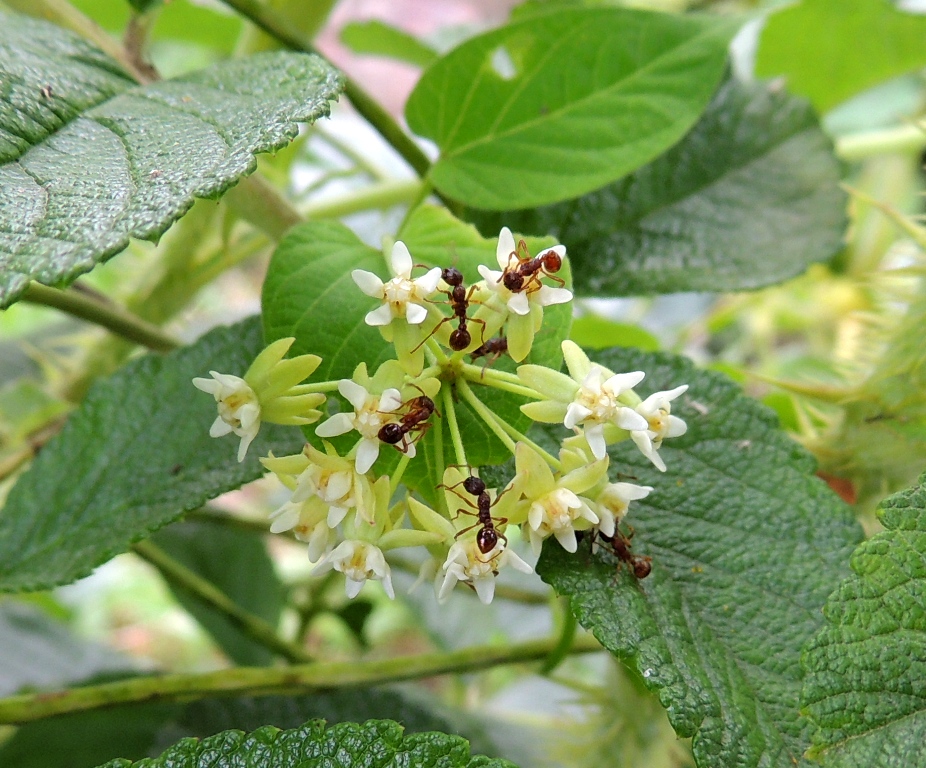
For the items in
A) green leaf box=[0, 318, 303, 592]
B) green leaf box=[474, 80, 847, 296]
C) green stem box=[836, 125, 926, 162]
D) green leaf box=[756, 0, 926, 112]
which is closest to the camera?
green leaf box=[0, 318, 303, 592]

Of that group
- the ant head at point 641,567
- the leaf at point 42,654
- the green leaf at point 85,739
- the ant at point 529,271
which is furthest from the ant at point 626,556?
the leaf at point 42,654

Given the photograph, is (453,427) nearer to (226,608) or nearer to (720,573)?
(720,573)

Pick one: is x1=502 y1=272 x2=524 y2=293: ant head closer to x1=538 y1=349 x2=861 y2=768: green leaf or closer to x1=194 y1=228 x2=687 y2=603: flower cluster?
x1=194 y1=228 x2=687 y2=603: flower cluster

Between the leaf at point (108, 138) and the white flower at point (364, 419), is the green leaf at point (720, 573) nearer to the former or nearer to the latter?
the white flower at point (364, 419)

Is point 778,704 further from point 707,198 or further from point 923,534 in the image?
point 707,198

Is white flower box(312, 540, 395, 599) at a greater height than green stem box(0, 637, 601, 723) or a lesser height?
greater

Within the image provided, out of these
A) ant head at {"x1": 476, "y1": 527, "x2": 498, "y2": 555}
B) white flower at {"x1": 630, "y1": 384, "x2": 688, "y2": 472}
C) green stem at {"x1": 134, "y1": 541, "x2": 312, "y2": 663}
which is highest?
white flower at {"x1": 630, "y1": 384, "x2": 688, "y2": 472}

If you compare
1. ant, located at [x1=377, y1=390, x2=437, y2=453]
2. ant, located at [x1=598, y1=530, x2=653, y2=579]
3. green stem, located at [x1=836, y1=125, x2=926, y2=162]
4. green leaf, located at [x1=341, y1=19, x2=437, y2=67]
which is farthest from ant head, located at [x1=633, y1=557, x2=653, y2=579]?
green stem, located at [x1=836, y1=125, x2=926, y2=162]

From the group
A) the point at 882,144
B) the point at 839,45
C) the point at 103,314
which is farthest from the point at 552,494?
the point at 882,144
